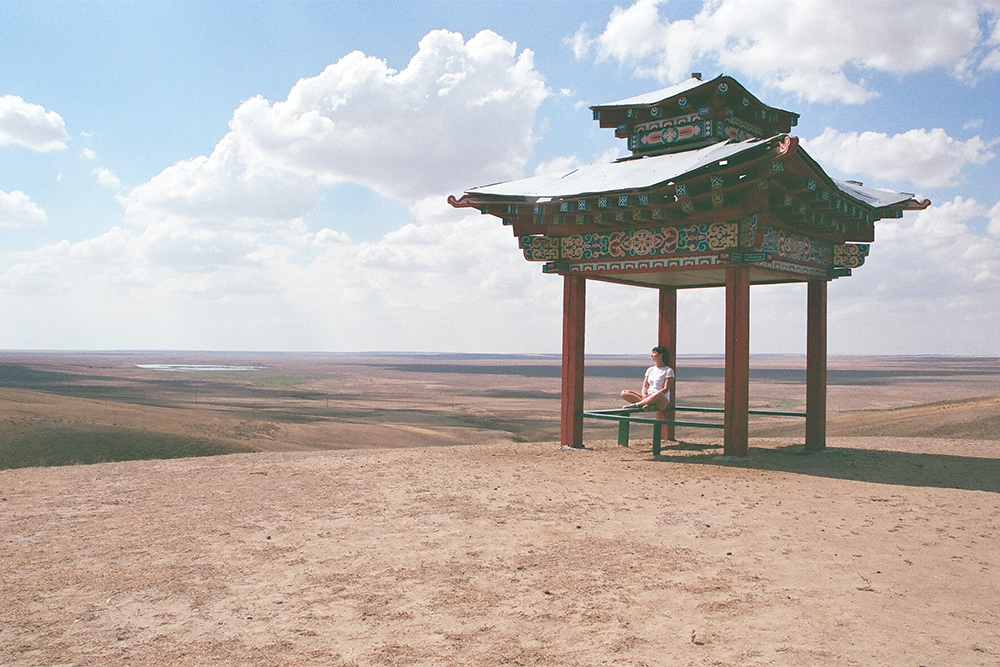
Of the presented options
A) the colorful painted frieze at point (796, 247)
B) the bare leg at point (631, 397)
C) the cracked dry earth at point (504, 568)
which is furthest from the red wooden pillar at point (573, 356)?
the colorful painted frieze at point (796, 247)

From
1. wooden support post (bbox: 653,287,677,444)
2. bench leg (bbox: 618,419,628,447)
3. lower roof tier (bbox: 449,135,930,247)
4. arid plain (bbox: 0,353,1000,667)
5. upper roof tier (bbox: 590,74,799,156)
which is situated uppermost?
upper roof tier (bbox: 590,74,799,156)

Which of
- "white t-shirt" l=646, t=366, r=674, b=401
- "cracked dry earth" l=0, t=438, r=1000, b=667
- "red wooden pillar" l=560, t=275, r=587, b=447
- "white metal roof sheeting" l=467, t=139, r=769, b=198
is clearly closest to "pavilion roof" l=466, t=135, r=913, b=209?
"white metal roof sheeting" l=467, t=139, r=769, b=198

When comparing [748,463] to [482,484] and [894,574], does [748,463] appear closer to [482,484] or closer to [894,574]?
[482,484]

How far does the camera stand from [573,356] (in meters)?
11.8

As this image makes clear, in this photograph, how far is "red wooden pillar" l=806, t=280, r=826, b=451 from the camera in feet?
39.5

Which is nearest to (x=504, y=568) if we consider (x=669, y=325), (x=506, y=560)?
(x=506, y=560)

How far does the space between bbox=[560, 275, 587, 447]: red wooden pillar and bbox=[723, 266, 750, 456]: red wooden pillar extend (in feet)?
7.58

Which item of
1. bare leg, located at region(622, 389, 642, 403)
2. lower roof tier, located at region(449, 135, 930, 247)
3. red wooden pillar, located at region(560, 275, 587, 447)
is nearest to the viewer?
lower roof tier, located at region(449, 135, 930, 247)

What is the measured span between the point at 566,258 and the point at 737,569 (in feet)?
23.3

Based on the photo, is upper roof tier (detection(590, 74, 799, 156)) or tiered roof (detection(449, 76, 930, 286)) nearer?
tiered roof (detection(449, 76, 930, 286))

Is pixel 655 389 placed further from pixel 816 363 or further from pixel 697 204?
pixel 816 363

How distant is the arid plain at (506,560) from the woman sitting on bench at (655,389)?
803 millimetres

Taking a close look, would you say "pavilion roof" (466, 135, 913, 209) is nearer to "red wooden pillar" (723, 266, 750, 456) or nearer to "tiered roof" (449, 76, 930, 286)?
"tiered roof" (449, 76, 930, 286)

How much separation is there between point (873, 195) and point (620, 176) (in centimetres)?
433
